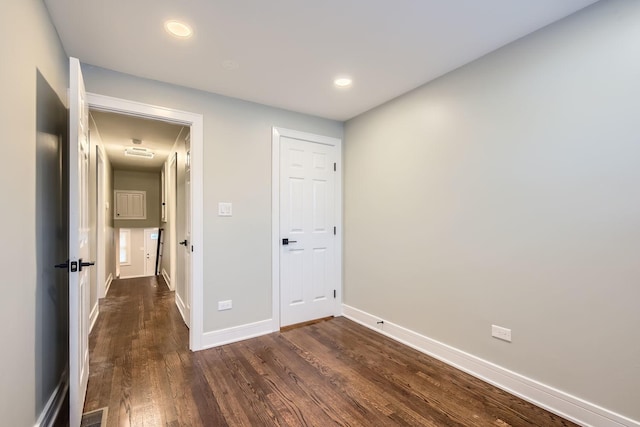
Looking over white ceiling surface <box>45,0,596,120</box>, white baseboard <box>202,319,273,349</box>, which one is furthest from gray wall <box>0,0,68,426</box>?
white baseboard <box>202,319,273,349</box>

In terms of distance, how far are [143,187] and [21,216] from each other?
6.49 m

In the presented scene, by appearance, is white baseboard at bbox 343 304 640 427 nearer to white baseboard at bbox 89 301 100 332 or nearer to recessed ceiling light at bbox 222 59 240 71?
recessed ceiling light at bbox 222 59 240 71

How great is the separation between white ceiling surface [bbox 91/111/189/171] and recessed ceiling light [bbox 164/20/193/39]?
1485mm

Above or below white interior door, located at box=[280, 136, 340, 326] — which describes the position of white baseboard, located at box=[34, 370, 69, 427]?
below

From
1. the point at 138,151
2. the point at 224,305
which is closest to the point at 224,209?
the point at 224,305

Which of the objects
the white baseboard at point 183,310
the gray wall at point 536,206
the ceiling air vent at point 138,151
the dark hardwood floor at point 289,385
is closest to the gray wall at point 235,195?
the dark hardwood floor at point 289,385

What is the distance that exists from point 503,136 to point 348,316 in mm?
2545

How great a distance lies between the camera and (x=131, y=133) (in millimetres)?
4035

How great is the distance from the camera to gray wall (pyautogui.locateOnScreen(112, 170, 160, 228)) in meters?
6.88

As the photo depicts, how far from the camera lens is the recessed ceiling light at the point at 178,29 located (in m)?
1.84

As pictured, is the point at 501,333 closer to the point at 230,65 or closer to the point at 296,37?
the point at 296,37

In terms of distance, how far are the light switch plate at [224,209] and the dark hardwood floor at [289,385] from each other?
1282 mm

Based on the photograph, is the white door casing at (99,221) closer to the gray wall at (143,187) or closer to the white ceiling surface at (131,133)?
the white ceiling surface at (131,133)

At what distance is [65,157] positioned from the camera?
2227 millimetres
